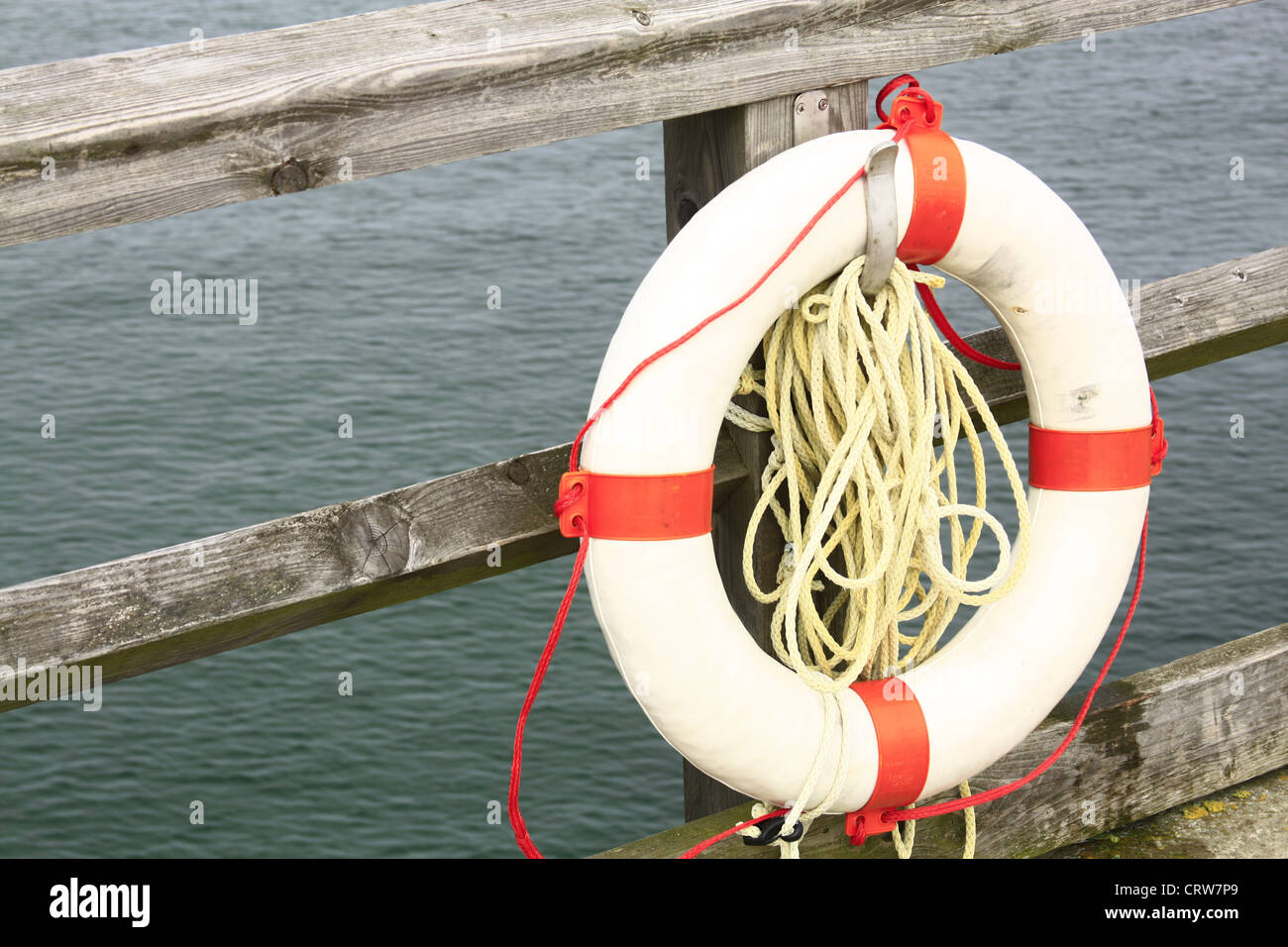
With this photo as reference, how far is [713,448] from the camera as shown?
5.33 feet

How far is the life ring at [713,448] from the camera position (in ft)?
5.18

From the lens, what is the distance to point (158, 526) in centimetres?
533

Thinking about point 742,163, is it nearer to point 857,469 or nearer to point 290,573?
point 857,469

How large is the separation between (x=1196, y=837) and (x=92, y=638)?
4.69ft

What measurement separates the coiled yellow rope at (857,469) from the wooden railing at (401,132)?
0.09 m

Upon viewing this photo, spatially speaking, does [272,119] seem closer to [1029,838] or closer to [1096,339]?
[1096,339]

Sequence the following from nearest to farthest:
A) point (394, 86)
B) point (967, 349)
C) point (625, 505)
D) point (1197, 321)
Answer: point (394, 86) → point (625, 505) → point (967, 349) → point (1197, 321)

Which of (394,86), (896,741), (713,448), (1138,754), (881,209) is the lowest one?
(1138,754)

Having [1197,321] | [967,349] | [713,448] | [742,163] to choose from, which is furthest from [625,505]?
[1197,321]

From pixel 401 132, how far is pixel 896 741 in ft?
2.70

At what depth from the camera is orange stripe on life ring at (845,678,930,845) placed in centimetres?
175

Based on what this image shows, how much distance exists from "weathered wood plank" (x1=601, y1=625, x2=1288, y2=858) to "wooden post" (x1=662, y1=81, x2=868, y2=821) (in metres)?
0.33

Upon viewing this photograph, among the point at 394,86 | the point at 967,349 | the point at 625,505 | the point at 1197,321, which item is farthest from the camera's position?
the point at 1197,321

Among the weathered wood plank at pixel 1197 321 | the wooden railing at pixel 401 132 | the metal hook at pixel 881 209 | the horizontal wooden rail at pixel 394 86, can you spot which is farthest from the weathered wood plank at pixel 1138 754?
the horizontal wooden rail at pixel 394 86
